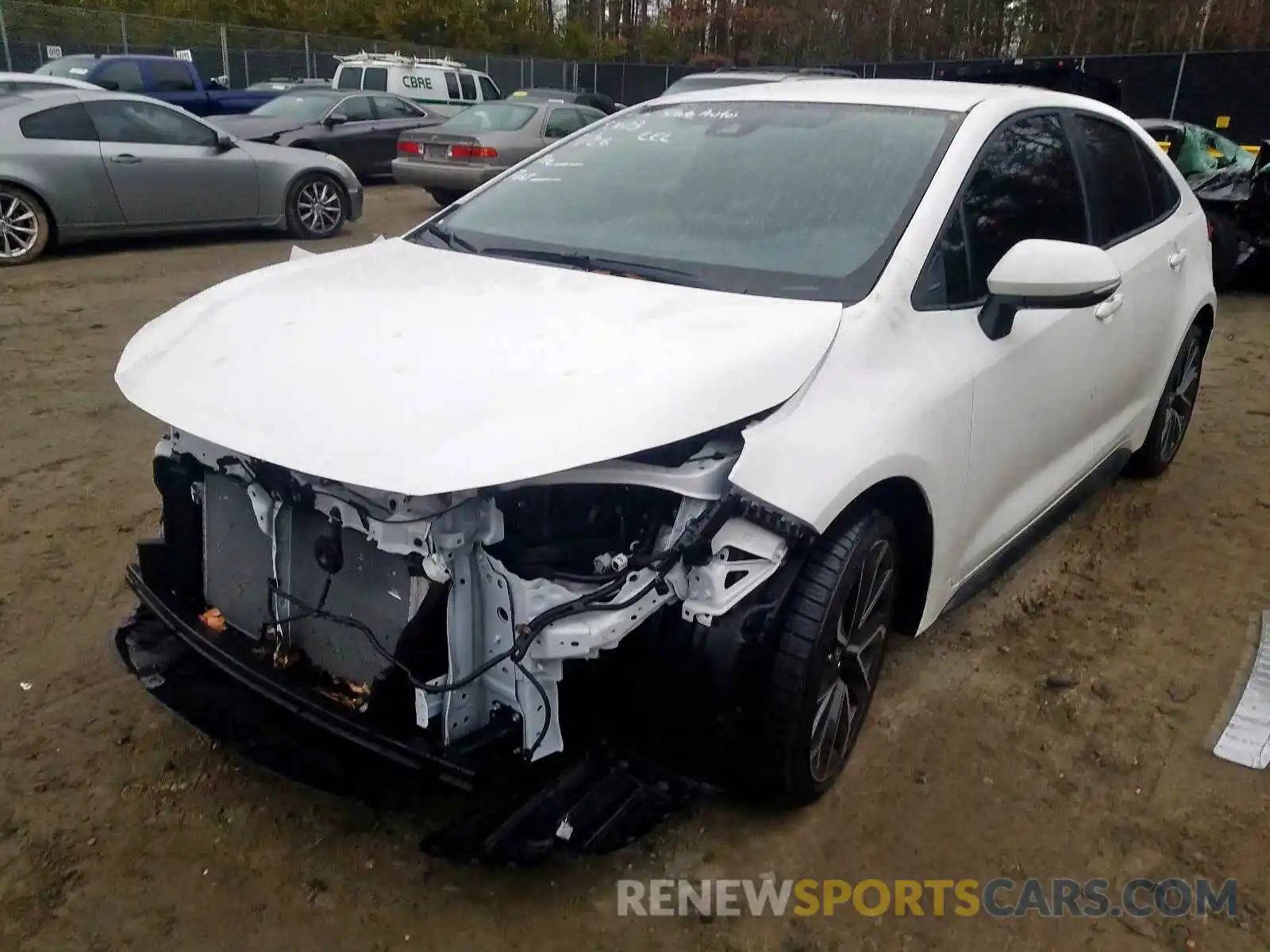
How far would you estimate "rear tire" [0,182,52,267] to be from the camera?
855cm

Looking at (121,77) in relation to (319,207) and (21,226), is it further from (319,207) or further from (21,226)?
(21,226)

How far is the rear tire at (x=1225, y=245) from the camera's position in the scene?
9.19 m

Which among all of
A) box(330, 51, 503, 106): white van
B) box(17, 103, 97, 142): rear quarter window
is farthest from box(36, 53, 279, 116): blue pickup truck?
box(17, 103, 97, 142): rear quarter window

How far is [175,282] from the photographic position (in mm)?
8547

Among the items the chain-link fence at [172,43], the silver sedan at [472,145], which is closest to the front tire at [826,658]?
the silver sedan at [472,145]

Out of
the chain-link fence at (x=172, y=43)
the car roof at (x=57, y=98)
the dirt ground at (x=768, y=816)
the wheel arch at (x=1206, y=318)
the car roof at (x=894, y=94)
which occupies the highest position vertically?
the chain-link fence at (x=172, y=43)

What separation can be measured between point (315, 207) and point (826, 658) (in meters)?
9.54

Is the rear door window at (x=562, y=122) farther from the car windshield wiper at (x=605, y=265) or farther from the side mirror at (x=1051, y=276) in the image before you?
the side mirror at (x=1051, y=276)

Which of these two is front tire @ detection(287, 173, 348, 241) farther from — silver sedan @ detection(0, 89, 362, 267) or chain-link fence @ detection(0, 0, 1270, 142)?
chain-link fence @ detection(0, 0, 1270, 142)

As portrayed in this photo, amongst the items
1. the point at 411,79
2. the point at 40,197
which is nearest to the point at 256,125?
the point at 40,197

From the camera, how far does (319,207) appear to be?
34.9 ft

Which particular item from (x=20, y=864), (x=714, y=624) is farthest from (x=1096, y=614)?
(x=20, y=864)

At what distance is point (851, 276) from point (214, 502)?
1729mm

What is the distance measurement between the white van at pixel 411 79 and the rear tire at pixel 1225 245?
44.6 ft
